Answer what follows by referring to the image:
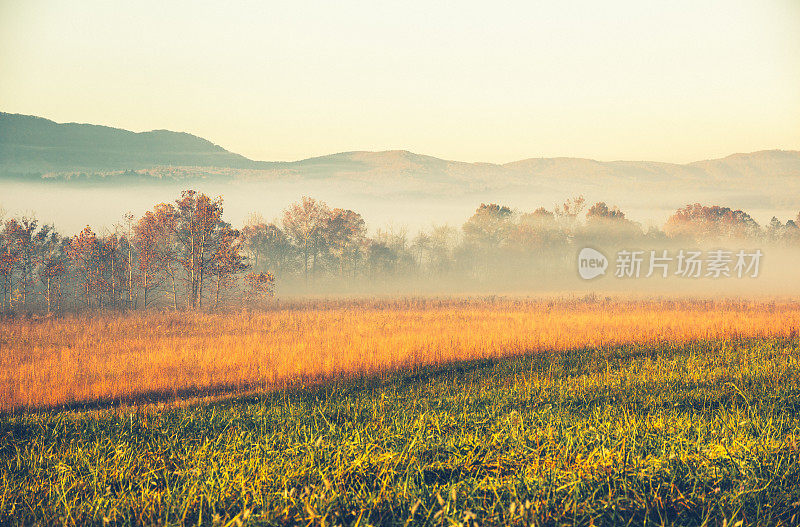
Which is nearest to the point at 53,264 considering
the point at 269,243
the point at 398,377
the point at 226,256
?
the point at 226,256

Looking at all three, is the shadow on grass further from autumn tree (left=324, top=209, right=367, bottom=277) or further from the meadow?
autumn tree (left=324, top=209, right=367, bottom=277)

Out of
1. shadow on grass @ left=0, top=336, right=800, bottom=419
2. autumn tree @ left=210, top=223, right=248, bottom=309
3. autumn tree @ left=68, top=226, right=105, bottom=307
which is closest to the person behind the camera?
shadow on grass @ left=0, top=336, right=800, bottom=419

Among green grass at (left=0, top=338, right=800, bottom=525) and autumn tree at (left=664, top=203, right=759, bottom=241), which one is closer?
green grass at (left=0, top=338, right=800, bottom=525)

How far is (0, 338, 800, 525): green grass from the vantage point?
391cm

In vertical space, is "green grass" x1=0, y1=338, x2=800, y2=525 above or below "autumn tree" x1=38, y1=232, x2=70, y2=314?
above

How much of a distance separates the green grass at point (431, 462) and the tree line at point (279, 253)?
27197 millimetres

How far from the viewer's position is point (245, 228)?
2339 inches

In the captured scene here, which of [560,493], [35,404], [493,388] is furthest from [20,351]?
[560,493]

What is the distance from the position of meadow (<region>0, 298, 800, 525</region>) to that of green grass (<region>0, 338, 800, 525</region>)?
0.08 ft

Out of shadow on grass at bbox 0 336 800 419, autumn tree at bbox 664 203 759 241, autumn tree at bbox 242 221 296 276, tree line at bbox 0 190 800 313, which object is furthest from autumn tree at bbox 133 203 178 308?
autumn tree at bbox 664 203 759 241

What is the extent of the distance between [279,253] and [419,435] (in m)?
56.6

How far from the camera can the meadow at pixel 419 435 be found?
398cm

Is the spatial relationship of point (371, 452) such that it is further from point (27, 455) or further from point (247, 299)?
point (247, 299)

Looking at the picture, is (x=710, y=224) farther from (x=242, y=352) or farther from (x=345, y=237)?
(x=242, y=352)
